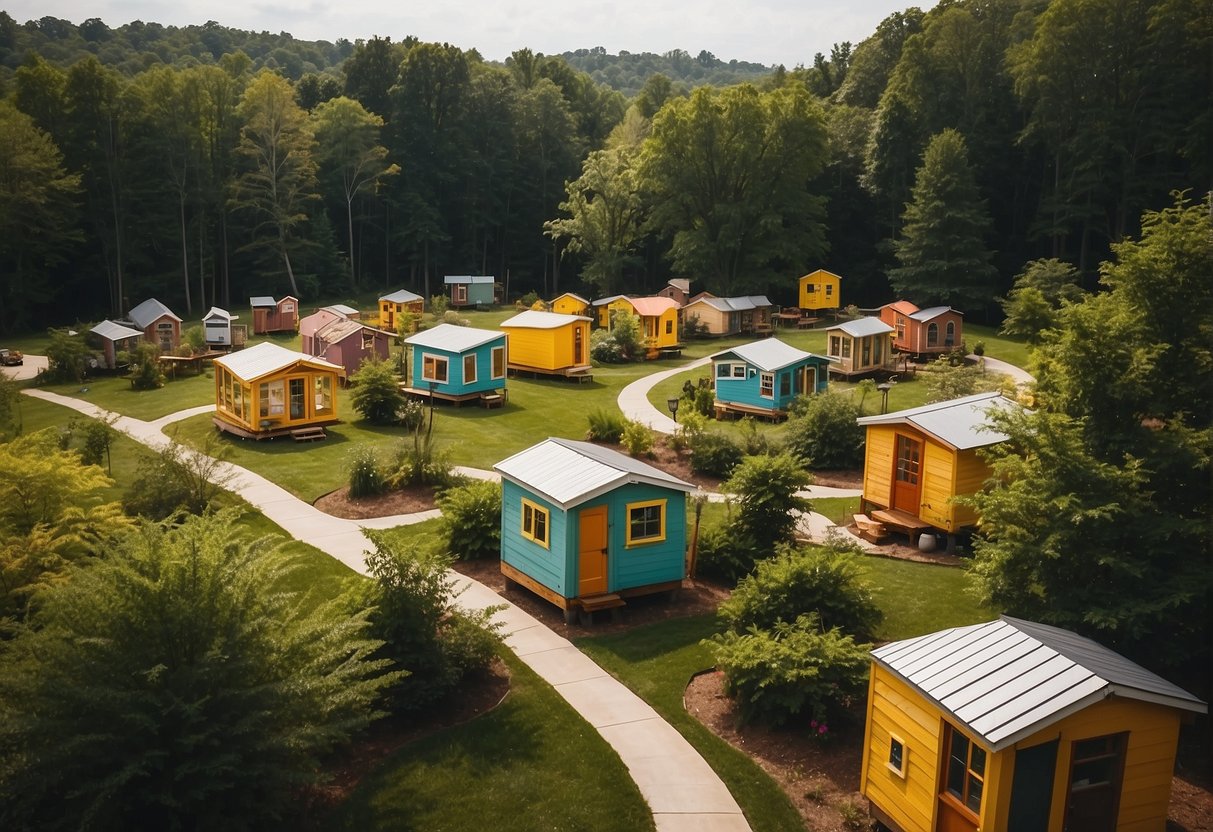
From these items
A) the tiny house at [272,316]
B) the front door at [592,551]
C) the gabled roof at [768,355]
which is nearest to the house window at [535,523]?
the front door at [592,551]

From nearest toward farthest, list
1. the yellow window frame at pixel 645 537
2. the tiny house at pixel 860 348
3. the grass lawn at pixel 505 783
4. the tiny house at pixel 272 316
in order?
the grass lawn at pixel 505 783, the yellow window frame at pixel 645 537, the tiny house at pixel 860 348, the tiny house at pixel 272 316

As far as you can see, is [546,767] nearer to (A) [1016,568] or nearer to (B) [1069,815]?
(B) [1069,815]

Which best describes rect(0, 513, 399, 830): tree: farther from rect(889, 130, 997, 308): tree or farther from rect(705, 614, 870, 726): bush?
rect(889, 130, 997, 308): tree

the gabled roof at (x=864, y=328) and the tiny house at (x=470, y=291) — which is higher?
the gabled roof at (x=864, y=328)

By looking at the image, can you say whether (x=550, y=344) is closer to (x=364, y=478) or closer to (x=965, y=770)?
(x=364, y=478)

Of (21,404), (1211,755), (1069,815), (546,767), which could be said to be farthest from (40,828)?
(21,404)

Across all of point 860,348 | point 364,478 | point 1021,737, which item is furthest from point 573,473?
point 860,348

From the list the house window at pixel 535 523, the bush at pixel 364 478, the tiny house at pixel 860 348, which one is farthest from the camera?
the tiny house at pixel 860 348

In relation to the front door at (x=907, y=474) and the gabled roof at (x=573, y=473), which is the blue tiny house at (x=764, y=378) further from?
the gabled roof at (x=573, y=473)
